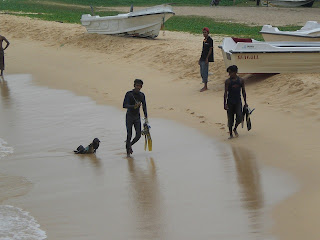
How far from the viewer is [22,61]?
25.1 m

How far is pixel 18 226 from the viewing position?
8797mm

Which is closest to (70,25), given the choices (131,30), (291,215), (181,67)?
(131,30)

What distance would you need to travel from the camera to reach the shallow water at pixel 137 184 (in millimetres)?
8461

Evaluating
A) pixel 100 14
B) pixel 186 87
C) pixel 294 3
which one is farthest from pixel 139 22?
pixel 294 3

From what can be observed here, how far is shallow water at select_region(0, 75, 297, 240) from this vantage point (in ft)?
27.8

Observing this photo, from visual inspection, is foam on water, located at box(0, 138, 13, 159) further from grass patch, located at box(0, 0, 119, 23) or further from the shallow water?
grass patch, located at box(0, 0, 119, 23)

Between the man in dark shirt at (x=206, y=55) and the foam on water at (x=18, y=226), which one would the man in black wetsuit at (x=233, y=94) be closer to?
the man in dark shirt at (x=206, y=55)

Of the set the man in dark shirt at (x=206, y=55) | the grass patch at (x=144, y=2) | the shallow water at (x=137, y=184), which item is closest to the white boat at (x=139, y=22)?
the man in dark shirt at (x=206, y=55)

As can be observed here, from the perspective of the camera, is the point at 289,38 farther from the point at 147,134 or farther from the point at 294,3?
the point at 294,3

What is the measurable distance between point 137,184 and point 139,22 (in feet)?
52.4

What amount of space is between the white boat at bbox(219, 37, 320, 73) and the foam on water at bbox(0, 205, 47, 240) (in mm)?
8418

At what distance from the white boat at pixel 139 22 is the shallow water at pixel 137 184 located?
1061 cm

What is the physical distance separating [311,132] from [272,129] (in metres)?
0.87

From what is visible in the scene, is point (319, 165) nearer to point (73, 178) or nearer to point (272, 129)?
point (272, 129)
